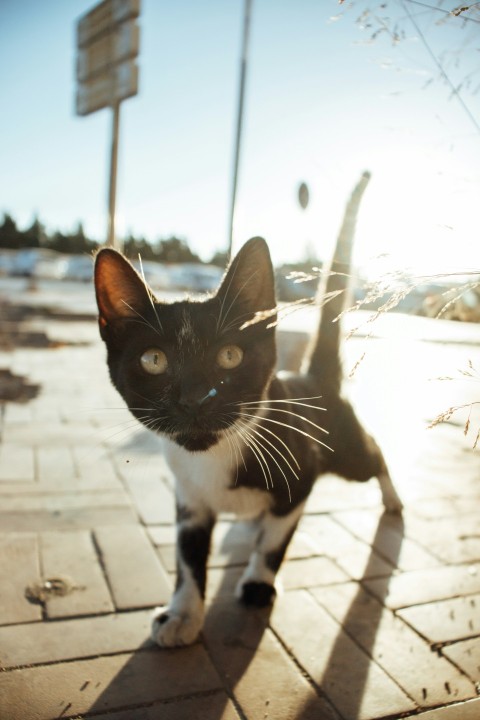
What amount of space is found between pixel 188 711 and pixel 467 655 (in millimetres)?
869

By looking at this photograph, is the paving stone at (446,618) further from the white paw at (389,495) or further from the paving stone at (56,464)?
the paving stone at (56,464)

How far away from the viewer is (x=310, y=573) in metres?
2.04

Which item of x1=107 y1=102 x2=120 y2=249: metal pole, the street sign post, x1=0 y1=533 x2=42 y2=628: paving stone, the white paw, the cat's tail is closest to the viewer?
x1=0 y1=533 x2=42 y2=628: paving stone

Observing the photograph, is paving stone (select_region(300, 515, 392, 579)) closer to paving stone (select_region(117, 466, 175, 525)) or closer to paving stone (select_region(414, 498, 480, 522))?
paving stone (select_region(414, 498, 480, 522))

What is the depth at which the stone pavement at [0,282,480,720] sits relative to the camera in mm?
1377

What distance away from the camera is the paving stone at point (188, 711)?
129 cm

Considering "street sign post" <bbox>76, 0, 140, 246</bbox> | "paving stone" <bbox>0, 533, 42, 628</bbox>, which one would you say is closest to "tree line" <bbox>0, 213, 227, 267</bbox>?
"street sign post" <bbox>76, 0, 140, 246</bbox>

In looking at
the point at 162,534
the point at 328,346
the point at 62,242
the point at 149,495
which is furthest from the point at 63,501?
the point at 62,242

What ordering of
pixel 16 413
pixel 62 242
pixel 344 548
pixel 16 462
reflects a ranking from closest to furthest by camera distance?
pixel 344 548, pixel 16 462, pixel 16 413, pixel 62 242

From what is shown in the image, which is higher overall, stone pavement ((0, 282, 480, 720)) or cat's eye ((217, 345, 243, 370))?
cat's eye ((217, 345, 243, 370))

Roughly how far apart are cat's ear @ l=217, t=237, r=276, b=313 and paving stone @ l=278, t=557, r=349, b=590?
104 cm

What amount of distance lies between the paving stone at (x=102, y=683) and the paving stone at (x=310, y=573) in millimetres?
532

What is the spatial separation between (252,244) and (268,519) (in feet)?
3.12

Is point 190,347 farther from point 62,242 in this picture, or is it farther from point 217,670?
point 62,242
